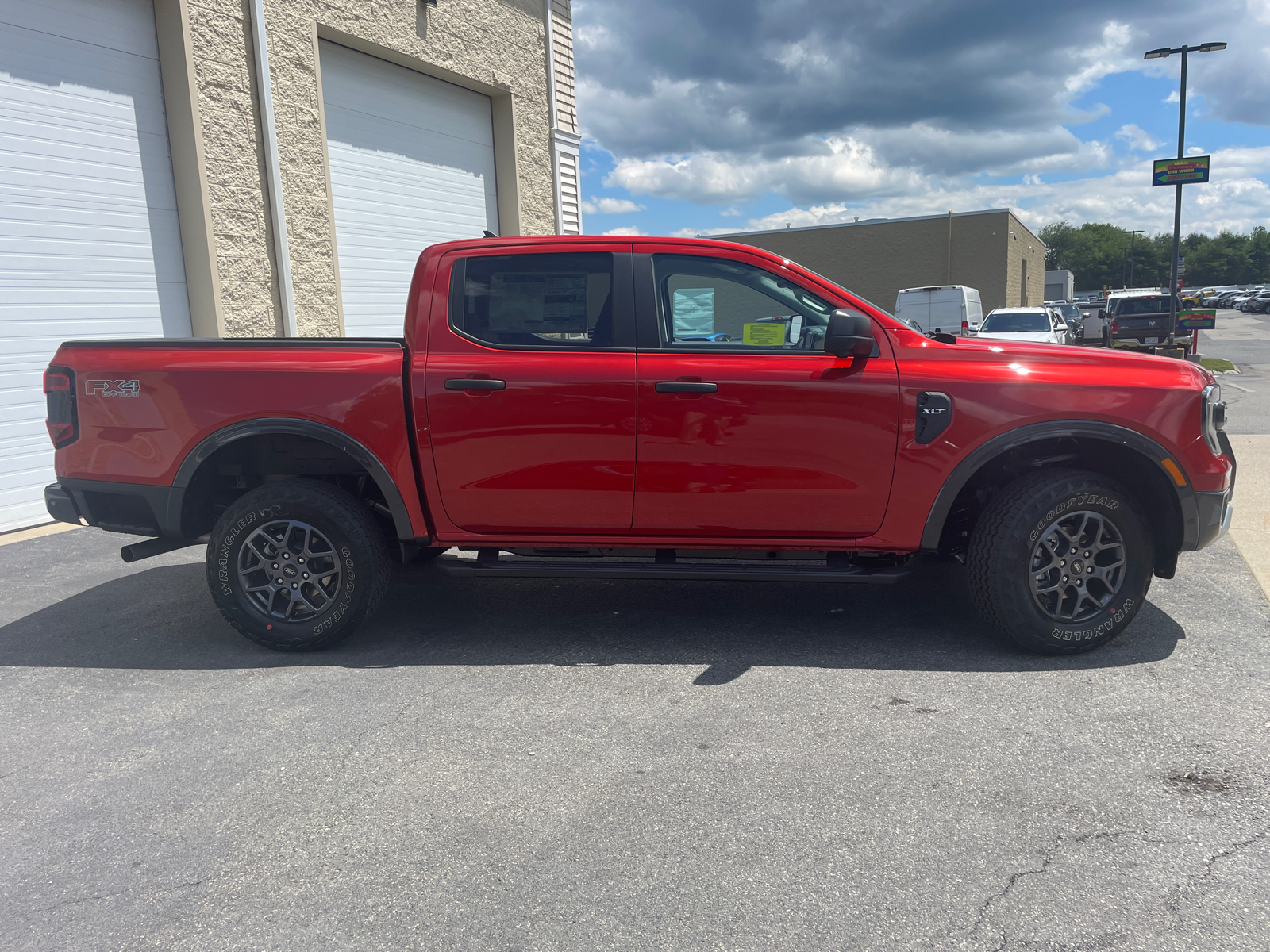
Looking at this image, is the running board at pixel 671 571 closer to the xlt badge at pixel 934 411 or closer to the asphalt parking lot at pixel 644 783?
the asphalt parking lot at pixel 644 783

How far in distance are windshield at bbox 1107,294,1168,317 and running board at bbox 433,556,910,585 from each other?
2630cm

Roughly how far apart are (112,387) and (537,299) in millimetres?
2175

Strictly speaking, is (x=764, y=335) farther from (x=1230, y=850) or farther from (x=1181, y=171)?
(x=1181, y=171)

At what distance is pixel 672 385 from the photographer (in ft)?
13.5

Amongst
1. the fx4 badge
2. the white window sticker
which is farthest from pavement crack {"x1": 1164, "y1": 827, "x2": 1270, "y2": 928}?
the fx4 badge

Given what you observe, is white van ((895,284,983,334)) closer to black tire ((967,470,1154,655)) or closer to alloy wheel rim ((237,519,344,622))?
black tire ((967,470,1154,655))

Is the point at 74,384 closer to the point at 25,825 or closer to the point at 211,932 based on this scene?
the point at 25,825

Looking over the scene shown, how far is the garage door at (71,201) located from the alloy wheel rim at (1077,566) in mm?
7968

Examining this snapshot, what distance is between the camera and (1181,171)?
74.4ft

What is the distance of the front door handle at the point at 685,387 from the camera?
162 inches

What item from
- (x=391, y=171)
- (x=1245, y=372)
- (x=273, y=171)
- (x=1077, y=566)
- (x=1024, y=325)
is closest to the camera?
(x=1077, y=566)

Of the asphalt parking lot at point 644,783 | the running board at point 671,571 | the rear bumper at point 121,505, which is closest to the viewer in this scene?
the asphalt parking lot at point 644,783

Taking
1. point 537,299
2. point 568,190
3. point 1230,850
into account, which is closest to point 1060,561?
point 1230,850

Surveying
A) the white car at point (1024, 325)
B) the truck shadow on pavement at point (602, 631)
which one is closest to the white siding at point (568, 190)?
the truck shadow on pavement at point (602, 631)
